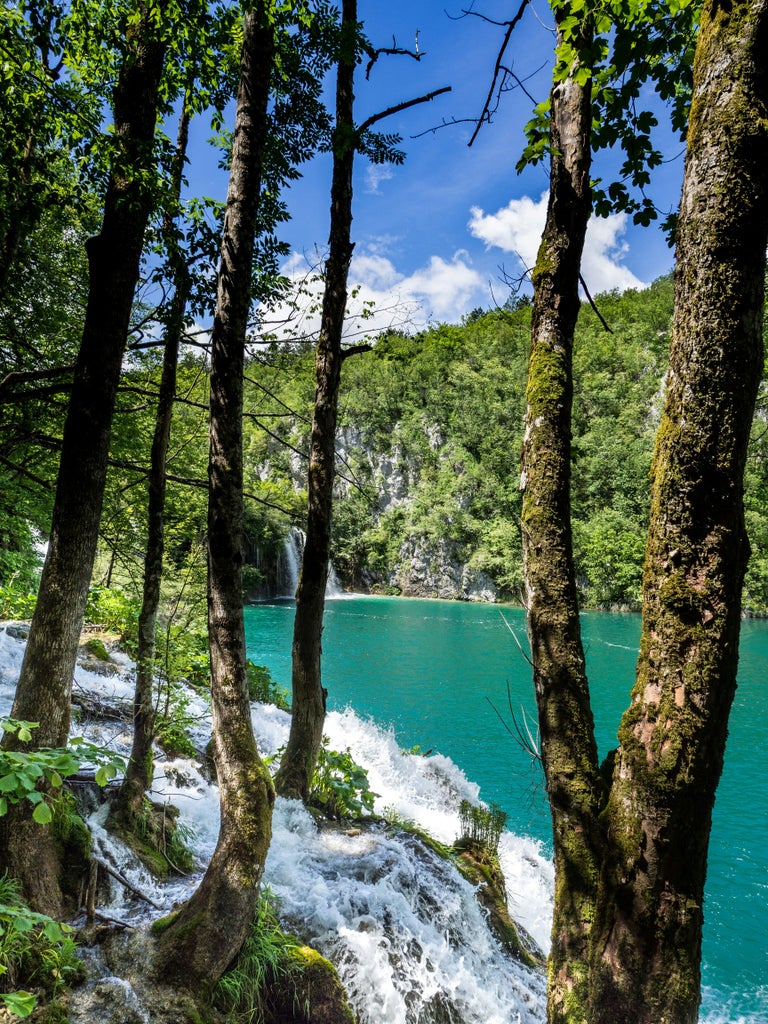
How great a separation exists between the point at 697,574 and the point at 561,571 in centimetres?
76

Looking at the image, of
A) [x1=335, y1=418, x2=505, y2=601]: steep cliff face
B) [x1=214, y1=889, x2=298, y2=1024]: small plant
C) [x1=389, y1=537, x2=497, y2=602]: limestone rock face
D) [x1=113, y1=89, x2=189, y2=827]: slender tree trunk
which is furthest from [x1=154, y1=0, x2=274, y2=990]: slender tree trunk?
[x1=389, y1=537, x2=497, y2=602]: limestone rock face

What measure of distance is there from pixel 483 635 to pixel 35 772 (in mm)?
26302

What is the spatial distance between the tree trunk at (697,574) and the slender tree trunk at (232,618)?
89.0 inches

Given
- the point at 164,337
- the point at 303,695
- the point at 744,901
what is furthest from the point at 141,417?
the point at 744,901

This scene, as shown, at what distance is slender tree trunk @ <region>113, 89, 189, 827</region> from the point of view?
459 centimetres

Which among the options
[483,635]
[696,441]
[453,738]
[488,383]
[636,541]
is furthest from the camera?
[488,383]

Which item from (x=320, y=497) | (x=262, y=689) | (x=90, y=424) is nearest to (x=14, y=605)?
(x=262, y=689)

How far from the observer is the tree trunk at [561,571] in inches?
78.2

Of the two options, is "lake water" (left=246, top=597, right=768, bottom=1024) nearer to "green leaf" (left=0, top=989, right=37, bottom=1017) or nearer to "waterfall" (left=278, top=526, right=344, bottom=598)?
"green leaf" (left=0, top=989, right=37, bottom=1017)

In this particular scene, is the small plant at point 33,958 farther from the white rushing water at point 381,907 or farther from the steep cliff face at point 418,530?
the steep cliff face at point 418,530

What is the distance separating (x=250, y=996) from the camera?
3.12 m

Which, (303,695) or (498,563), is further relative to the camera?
(498,563)

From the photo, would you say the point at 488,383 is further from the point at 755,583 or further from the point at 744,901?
the point at 744,901

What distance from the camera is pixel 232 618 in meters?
3.31
